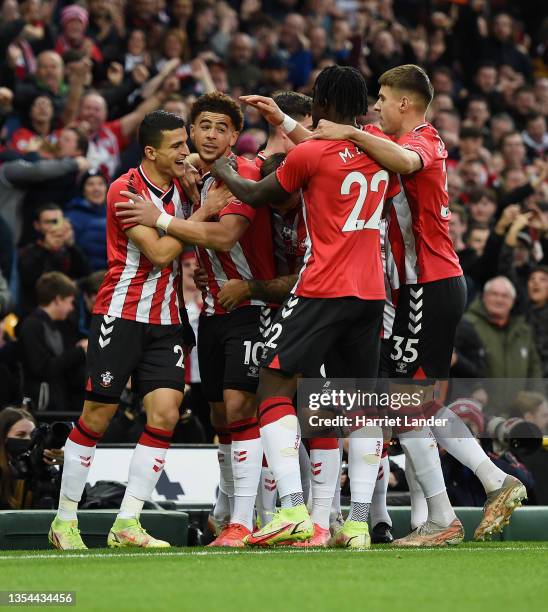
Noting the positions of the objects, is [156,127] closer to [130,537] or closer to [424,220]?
[424,220]

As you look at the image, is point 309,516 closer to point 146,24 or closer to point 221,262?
point 221,262

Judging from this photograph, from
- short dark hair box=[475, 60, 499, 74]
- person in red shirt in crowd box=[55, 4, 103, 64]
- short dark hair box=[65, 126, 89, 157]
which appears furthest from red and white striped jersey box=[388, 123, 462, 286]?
A: short dark hair box=[475, 60, 499, 74]

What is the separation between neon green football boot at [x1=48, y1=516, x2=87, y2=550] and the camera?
7.83 m

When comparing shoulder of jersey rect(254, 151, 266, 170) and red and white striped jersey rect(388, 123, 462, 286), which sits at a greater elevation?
shoulder of jersey rect(254, 151, 266, 170)

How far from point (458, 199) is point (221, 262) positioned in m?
8.40

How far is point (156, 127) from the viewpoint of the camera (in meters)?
8.12

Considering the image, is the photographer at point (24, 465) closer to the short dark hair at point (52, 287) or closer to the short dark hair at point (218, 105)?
the short dark hair at point (52, 287)

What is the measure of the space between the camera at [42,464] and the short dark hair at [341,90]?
2.56 metres

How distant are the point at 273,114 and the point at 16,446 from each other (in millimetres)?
2760

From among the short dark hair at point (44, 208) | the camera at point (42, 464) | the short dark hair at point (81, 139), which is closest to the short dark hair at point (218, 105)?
the camera at point (42, 464)

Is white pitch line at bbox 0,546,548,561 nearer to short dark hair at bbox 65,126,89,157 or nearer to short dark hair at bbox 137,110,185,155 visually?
short dark hair at bbox 137,110,185,155

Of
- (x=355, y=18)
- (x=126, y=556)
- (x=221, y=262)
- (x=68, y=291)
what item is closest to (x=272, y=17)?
(x=355, y=18)

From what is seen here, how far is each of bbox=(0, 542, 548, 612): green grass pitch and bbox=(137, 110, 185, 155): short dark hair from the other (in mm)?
2340

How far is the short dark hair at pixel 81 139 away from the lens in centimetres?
1330
